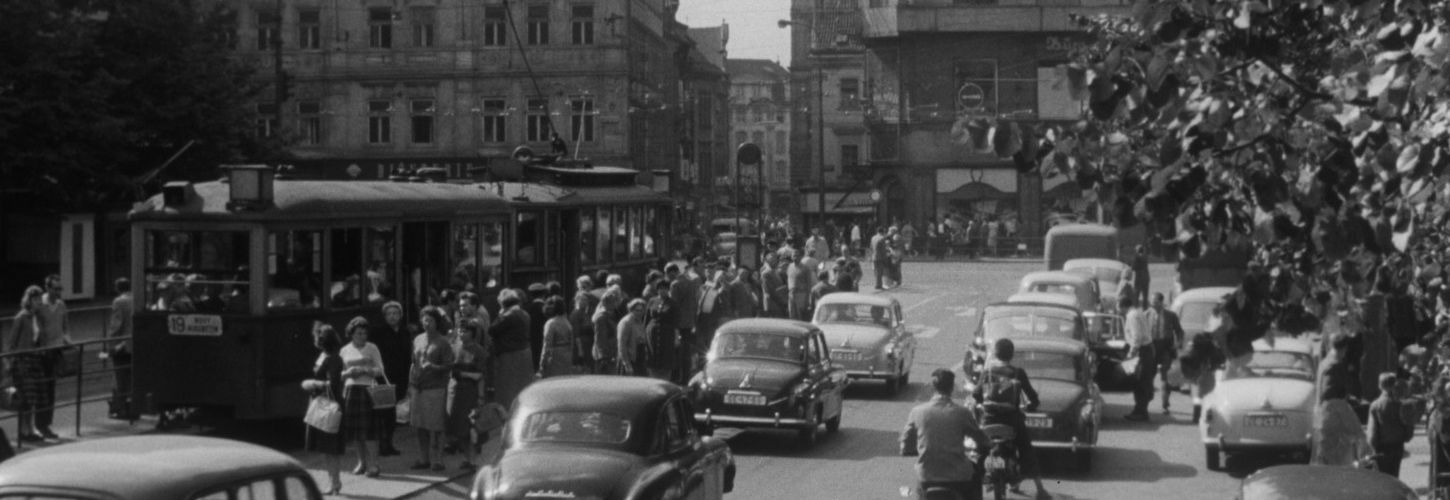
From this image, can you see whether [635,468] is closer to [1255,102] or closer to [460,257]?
[1255,102]

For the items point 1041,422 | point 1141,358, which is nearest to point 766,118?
point 1141,358

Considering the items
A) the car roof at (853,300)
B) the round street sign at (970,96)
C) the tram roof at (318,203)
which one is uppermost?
the round street sign at (970,96)

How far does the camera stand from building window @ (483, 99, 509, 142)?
64.6 metres

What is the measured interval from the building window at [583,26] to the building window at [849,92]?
3367cm

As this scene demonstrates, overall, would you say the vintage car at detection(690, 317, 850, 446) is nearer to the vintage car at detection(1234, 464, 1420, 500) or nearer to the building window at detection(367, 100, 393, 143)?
the vintage car at detection(1234, 464, 1420, 500)

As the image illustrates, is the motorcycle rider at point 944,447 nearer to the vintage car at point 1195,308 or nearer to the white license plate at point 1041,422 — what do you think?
the white license plate at point 1041,422

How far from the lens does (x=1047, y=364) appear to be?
2017cm

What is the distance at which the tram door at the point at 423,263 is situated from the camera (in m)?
21.8

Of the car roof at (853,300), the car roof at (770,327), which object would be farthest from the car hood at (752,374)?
the car roof at (853,300)

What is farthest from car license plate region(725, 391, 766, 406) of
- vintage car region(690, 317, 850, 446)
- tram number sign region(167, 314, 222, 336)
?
tram number sign region(167, 314, 222, 336)

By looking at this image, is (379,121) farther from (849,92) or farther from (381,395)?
(381,395)

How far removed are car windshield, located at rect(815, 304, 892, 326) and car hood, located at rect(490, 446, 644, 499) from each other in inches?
556

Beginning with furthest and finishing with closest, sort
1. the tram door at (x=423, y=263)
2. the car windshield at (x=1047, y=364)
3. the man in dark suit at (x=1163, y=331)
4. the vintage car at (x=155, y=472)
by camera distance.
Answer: the man in dark suit at (x=1163, y=331), the tram door at (x=423, y=263), the car windshield at (x=1047, y=364), the vintage car at (x=155, y=472)

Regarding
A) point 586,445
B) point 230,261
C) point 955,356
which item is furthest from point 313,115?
point 586,445
